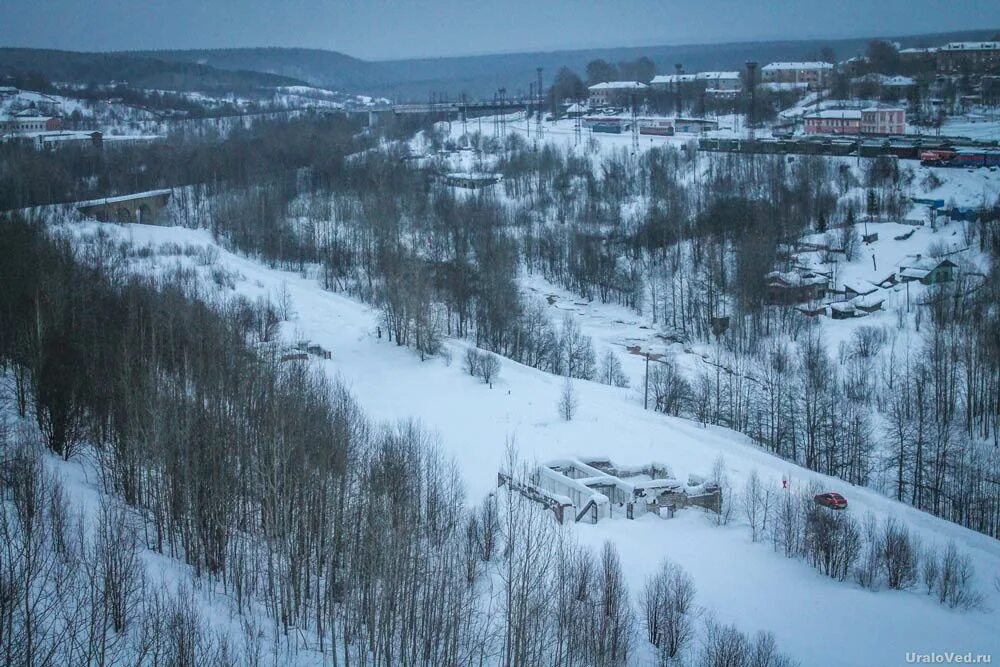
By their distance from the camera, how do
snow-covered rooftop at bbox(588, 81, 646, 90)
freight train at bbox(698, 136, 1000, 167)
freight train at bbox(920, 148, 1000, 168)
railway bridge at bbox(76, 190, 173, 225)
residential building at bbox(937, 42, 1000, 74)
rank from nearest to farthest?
freight train at bbox(920, 148, 1000, 168)
freight train at bbox(698, 136, 1000, 167)
railway bridge at bbox(76, 190, 173, 225)
residential building at bbox(937, 42, 1000, 74)
snow-covered rooftop at bbox(588, 81, 646, 90)

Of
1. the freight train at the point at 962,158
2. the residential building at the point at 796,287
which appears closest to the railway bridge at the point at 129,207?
the residential building at the point at 796,287

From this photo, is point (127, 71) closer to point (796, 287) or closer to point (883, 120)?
point (883, 120)

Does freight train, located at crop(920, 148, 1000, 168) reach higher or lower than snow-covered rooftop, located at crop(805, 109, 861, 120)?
lower

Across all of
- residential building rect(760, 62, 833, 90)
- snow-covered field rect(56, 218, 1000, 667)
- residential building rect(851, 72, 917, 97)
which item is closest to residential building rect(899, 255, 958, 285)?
snow-covered field rect(56, 218, 1000, 667)

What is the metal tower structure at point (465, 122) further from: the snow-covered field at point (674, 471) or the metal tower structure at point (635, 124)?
the snow-covered field at point (674, 471)

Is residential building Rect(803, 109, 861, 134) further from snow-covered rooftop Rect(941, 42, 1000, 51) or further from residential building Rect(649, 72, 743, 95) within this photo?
residential building Rect(649, 72, 743, 95)

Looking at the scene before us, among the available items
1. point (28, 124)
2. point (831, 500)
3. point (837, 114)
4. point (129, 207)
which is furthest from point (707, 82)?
point (831, 500)
